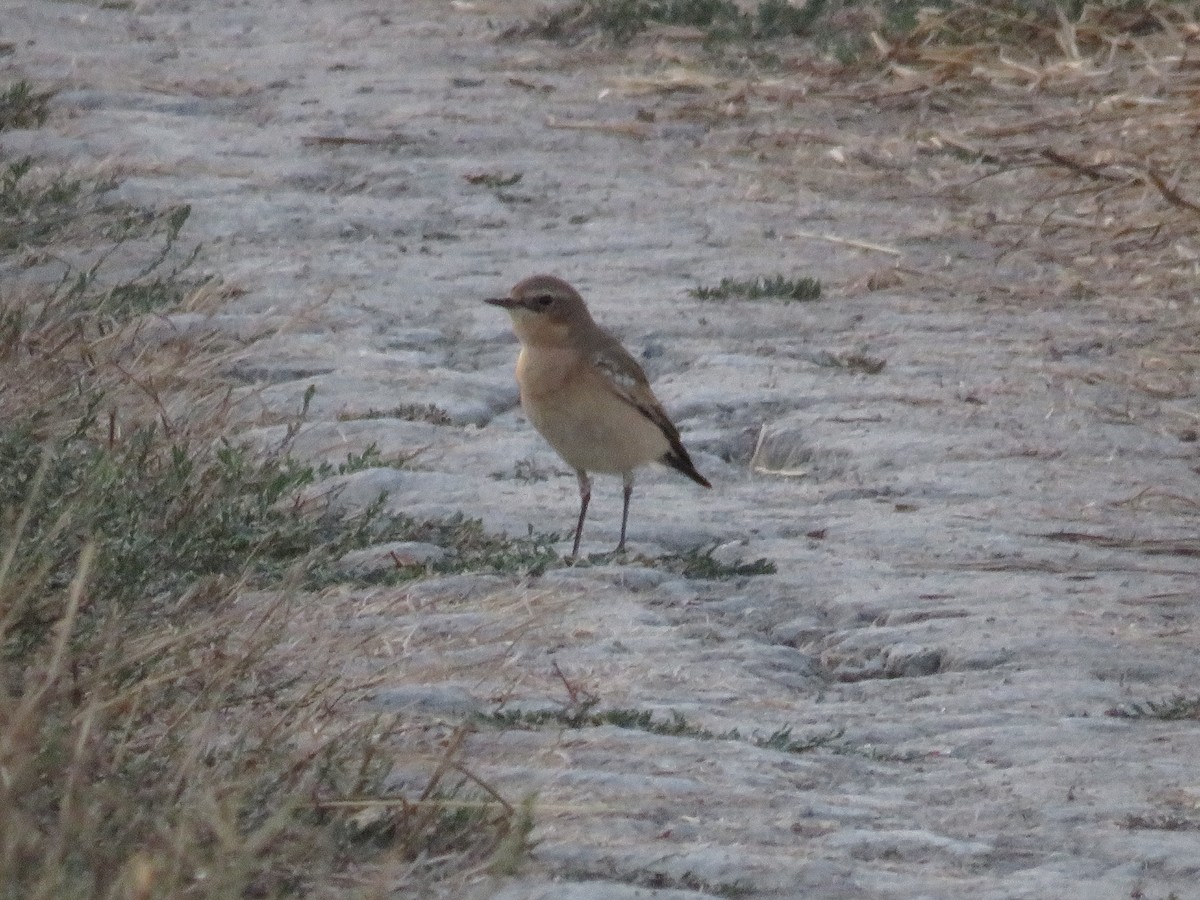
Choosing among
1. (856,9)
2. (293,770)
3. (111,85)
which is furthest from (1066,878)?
(856,9)

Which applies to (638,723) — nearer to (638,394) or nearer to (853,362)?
(638,394)

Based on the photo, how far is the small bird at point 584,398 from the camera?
21.4 ft

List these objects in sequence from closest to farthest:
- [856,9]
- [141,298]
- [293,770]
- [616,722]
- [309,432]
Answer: [293,770] → [616,722] → [309,432] → [141,298] → [856,9]

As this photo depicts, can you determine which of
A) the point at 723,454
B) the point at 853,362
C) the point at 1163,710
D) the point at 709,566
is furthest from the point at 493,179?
the point at 1163,710

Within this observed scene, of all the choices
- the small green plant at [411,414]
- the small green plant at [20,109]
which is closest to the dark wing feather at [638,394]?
the small green plant at [411,414]

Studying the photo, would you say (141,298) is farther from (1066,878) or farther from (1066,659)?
(1066,878)

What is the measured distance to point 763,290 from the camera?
28.6 feet

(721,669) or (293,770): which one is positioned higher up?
(293,770)

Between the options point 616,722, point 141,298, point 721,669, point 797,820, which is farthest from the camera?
point 141,298

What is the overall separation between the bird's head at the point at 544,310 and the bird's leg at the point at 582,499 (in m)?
0.41

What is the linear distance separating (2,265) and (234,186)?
1.62 meters

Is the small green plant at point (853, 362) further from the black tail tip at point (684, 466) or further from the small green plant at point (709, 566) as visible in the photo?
the small green plant at point (709, 566)

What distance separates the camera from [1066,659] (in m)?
5.43

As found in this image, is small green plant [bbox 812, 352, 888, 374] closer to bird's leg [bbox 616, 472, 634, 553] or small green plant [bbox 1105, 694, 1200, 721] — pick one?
bird's leg [bbox 616, 472, 634, 553]
